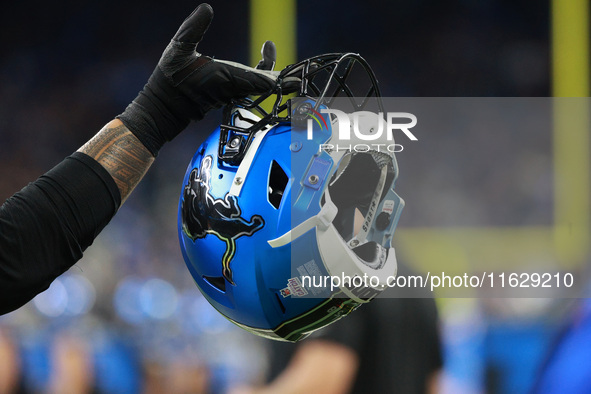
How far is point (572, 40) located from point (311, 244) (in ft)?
5.18

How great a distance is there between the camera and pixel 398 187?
1.89 metres

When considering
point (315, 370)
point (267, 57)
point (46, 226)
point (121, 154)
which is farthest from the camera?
point (315, 370)

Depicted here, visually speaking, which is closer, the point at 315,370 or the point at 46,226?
the point at 46,226

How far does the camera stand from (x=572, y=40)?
190 cm

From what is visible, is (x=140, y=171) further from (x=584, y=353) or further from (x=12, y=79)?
(x=584, y=353)

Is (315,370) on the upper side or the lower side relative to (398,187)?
lower

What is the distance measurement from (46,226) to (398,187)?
4.46 ft

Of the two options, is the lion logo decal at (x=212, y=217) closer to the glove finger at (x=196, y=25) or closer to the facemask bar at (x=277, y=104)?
the facemask bar at (x=277, y=104)

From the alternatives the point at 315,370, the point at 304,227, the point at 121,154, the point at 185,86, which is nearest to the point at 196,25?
the point at 185,86

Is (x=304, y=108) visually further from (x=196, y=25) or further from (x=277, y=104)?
(x=196, y=25)

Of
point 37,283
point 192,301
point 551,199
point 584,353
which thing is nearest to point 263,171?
point 37,283

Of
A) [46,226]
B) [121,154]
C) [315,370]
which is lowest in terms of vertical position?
[315,370]

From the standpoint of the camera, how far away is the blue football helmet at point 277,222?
748 mm

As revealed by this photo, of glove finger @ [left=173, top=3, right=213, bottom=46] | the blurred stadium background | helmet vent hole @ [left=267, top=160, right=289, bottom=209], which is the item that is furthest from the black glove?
the blurred stadium background
